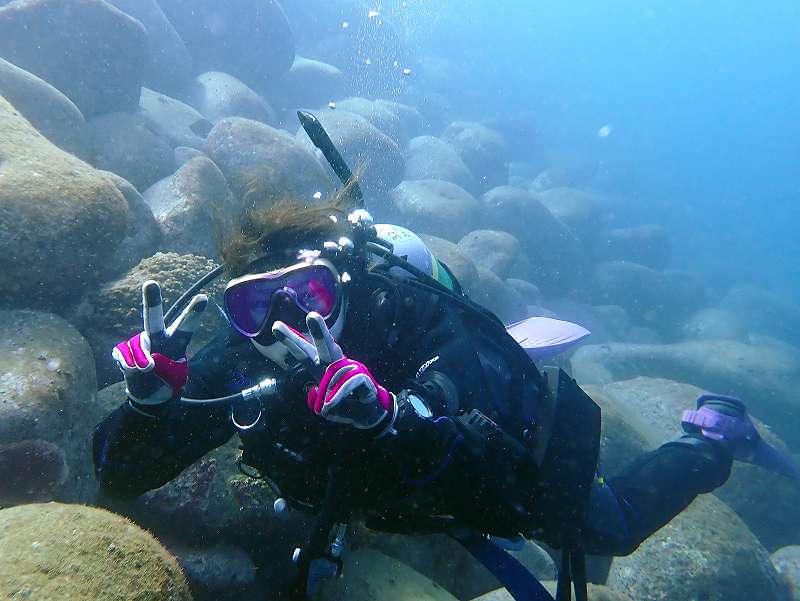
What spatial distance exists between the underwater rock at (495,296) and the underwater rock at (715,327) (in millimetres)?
10303

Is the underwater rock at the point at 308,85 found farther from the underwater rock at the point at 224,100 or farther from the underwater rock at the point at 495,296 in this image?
the underwater rock at the point at 495,296

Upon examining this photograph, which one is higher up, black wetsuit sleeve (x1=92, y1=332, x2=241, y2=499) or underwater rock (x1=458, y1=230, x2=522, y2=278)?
black wetsuit sleeve (x1=92, y1=332, x2=241, y2=499)

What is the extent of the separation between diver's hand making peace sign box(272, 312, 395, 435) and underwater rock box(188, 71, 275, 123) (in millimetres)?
11592

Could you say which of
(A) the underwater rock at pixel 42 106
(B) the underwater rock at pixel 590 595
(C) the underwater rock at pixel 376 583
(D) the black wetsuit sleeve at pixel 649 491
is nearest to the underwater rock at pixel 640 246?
(D) the black wetsuit sleeve at pixel 649 491

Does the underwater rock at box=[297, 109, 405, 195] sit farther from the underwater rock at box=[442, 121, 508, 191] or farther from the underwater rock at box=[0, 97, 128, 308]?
the underwater rock at box=[0, 97, 128, 308]

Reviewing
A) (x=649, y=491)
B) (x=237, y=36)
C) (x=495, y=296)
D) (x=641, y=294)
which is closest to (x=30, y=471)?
(x=649, y=491)

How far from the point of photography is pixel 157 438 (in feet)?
7.91

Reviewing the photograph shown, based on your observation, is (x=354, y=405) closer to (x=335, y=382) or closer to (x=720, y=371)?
(x=335, y=382)

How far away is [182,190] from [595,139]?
60.4 m

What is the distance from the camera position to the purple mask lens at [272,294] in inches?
88.6

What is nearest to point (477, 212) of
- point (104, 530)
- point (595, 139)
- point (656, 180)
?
point (104, 530)

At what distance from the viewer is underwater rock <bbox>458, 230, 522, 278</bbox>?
10.6m

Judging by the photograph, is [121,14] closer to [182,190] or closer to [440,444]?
[182,190]

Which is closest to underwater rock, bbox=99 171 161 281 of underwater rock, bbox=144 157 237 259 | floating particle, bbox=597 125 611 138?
underwater rock, bbox=144 157 237 259
